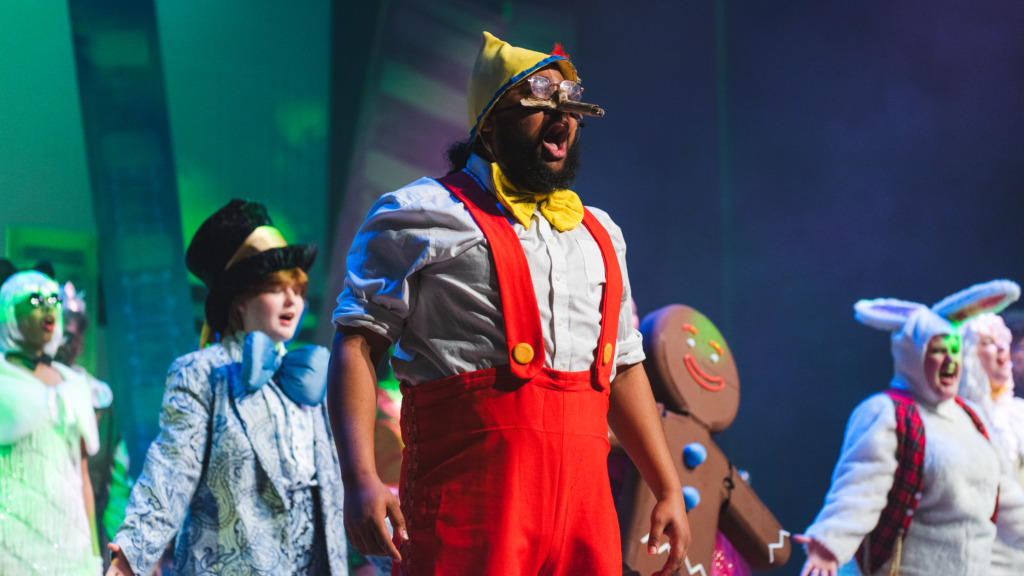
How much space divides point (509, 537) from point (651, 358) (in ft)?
5.93

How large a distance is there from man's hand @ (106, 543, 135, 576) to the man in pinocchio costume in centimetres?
107

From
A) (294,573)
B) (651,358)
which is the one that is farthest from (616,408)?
(651,358)

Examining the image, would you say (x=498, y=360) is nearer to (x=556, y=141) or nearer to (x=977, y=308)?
(x=556, y=141)

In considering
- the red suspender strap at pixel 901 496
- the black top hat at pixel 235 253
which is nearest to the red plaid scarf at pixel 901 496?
the red suspender strap at pixel 901 496

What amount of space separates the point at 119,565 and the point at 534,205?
1398 mm

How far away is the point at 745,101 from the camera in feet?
16.8

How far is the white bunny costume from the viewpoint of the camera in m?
3.40

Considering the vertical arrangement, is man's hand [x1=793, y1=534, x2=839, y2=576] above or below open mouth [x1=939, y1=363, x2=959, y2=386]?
below

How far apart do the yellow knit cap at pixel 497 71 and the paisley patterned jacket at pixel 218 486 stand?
3.93 feet

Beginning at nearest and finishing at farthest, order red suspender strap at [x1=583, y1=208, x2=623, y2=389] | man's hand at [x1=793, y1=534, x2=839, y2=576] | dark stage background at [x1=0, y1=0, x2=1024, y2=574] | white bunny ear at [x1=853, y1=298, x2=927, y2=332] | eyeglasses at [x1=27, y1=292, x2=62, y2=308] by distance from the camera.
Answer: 1. red suspender strap at [x1=583, y1=208, x2=623, y2=389]
2. eyeglasses at [x1=27, y1=292, x2=62, y2=308]
3. man's hand at [x1=793, y1=534, x2=839, y2=576]
4. white bunny ear at [x1=853, y1=298, x2=927, y2=332]
5. dark stage background at [x1=0, y1=0, x2=1024, y2=574]

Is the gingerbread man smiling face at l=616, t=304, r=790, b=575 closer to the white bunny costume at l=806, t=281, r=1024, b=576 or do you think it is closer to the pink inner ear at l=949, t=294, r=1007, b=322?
the white bunny costume at l=806, t=281, r=1024, b=576

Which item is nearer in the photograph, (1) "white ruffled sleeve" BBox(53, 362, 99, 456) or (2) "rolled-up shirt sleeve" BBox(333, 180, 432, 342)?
(2) "rolled-up shirt sleeve" BBox(333, 180, 432, 342)

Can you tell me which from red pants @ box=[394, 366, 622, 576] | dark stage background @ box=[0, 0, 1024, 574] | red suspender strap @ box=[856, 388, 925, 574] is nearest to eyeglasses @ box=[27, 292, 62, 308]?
red pants @ box=[394, 366, 622, 576]

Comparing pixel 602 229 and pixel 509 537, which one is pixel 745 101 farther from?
pixel 509 537
